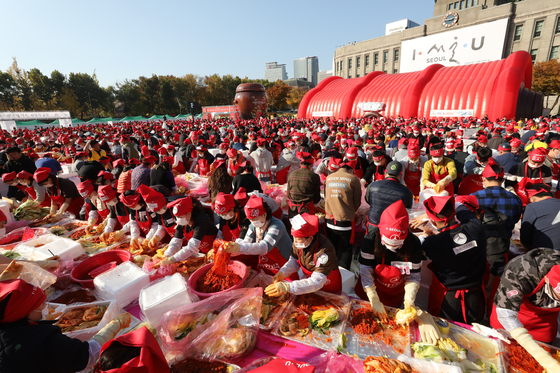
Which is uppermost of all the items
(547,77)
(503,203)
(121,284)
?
(547,77)

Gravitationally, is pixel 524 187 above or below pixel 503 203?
below

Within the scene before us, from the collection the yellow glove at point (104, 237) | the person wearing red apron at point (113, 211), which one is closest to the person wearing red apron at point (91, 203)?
the person wearing red apron at point (113, 211)

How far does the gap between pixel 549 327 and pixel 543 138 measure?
30.5ft

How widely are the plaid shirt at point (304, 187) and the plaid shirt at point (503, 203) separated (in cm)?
241

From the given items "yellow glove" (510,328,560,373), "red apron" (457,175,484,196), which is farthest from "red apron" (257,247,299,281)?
"red apron" (457,175,484,196)

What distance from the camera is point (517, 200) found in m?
3.38

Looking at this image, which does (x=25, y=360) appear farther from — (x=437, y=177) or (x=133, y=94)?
(x=133, y=94)

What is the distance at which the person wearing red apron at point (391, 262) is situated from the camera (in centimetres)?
234

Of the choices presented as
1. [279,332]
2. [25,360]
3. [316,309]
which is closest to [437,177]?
[316,309]

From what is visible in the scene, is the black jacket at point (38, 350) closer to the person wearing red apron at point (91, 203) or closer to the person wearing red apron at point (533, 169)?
the person wearing red apron at point (91, 203)

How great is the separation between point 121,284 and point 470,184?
6566mm

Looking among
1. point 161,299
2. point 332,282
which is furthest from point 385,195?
point 161,299

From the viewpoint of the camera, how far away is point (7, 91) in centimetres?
4703

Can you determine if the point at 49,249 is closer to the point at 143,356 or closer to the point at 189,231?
the point at 189,231
